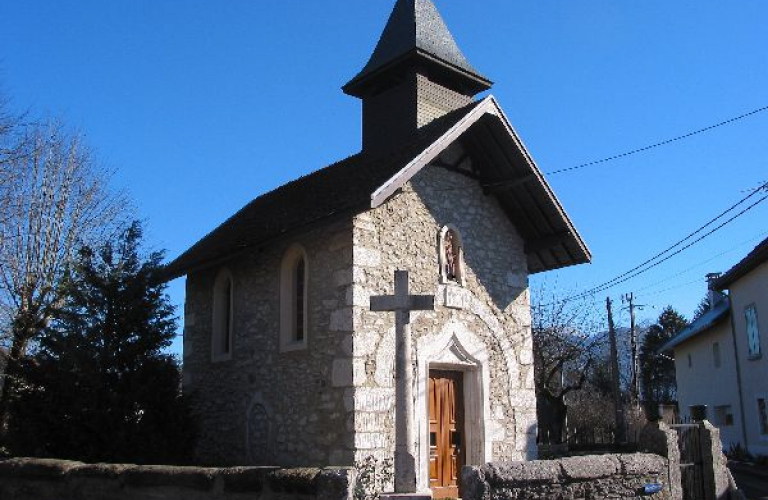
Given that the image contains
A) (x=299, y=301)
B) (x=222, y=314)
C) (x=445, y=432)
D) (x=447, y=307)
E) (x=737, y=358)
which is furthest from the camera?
(x=737, y=358)

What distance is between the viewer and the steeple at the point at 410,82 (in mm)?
15906

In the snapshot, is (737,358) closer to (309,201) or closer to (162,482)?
(309,201)

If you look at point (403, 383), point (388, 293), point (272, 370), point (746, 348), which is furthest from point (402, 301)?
point (746, 348)

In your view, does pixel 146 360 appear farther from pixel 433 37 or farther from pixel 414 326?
pixel 433 37

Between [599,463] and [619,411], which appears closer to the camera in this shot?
[599,463]

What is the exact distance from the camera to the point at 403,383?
8.96m

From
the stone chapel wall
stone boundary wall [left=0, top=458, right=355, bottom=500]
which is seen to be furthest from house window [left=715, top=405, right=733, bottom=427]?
stone boundary wall [left=0, top=458, right=355, bottom=500]

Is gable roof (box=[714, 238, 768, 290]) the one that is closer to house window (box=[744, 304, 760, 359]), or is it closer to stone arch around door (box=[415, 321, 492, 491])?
house window (box=[744, 304, 760, 359])

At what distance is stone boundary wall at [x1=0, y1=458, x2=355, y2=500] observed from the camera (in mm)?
7652

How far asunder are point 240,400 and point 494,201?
20.0 feet

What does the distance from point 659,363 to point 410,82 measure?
1645 inches

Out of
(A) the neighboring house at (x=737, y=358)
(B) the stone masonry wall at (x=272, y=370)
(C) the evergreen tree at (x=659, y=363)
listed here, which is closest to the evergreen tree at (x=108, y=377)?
(B) the stone masonry wall at (x=272, y=370)

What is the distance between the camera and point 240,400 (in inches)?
540

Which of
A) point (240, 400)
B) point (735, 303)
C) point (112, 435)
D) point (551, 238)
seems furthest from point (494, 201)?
point (735, 303)
